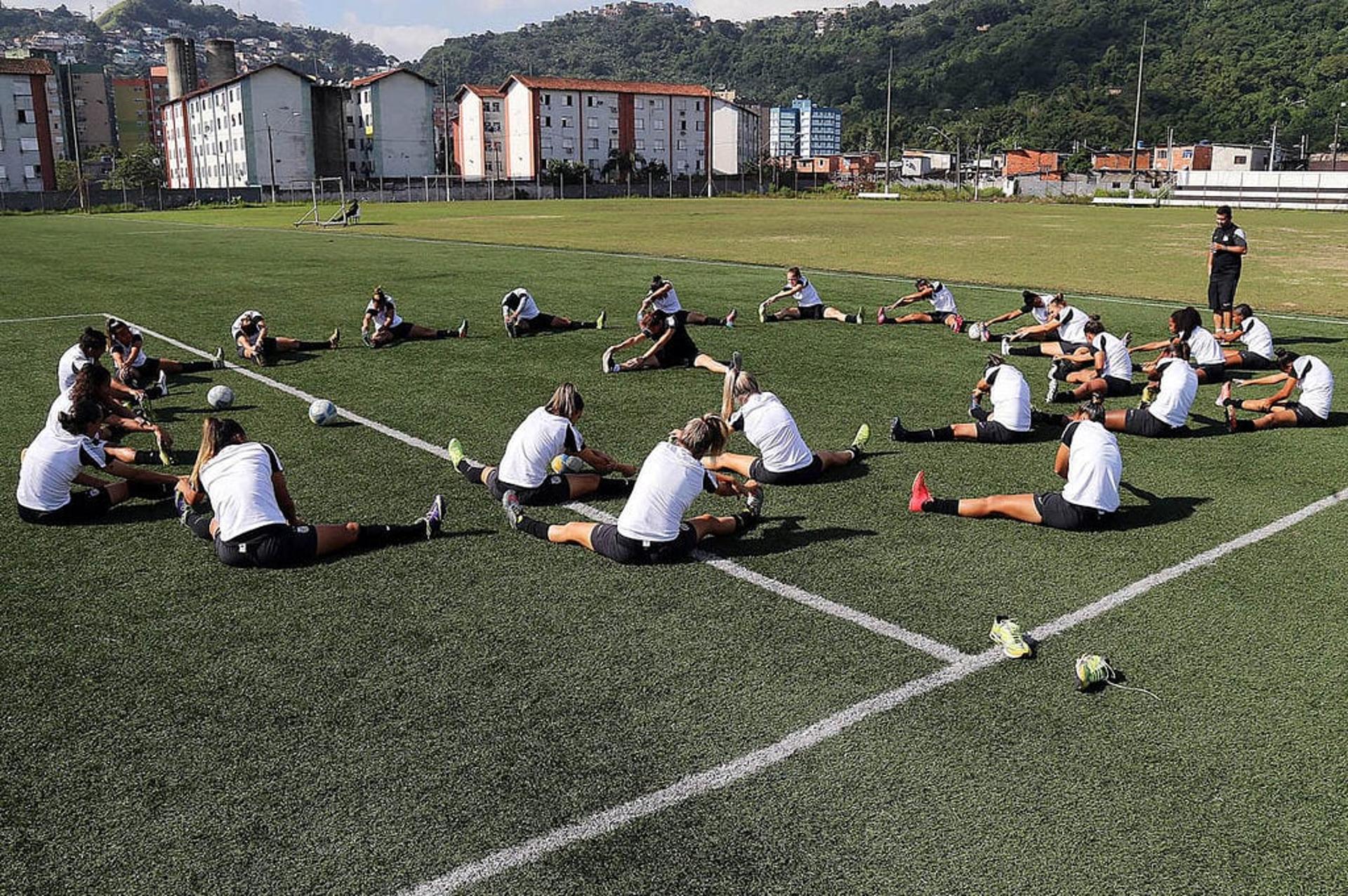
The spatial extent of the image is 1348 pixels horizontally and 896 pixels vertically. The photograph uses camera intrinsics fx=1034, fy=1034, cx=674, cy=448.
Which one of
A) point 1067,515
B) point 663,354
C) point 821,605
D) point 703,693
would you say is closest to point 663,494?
point 821,605

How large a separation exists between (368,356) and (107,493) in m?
8.36

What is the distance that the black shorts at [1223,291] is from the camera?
64.4 ft

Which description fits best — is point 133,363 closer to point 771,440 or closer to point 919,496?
point 771,440

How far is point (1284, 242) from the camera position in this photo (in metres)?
42.2

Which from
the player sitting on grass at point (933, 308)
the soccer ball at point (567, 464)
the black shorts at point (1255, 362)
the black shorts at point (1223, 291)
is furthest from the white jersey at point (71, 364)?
the black shorts at point (1223, 291)

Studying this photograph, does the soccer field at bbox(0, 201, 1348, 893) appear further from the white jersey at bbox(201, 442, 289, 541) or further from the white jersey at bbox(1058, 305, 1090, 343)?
the white jersey at bbox(1058, 305, 1090, 343)

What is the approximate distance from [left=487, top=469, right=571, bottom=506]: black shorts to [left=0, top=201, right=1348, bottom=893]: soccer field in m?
0.24

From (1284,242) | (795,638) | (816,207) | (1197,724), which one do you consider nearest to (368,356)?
(795,638)

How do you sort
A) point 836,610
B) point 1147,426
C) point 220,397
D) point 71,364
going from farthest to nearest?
1. point 220,397
2. point 71,364
3. point 1147,426
4. point 836,610

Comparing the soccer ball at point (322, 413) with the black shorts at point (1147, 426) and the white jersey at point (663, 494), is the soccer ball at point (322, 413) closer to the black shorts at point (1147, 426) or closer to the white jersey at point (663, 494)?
the white jersey at point (663, 494)

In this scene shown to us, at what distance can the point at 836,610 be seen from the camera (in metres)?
7.73

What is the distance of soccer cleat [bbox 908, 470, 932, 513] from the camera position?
9.76 m

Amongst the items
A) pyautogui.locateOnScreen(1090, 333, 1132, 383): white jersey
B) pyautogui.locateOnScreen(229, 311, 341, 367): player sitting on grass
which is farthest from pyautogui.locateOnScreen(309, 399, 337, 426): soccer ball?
pyautogui.locateOnScreen(1090, 333, 1132, 383): white jersey

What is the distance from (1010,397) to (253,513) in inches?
328
